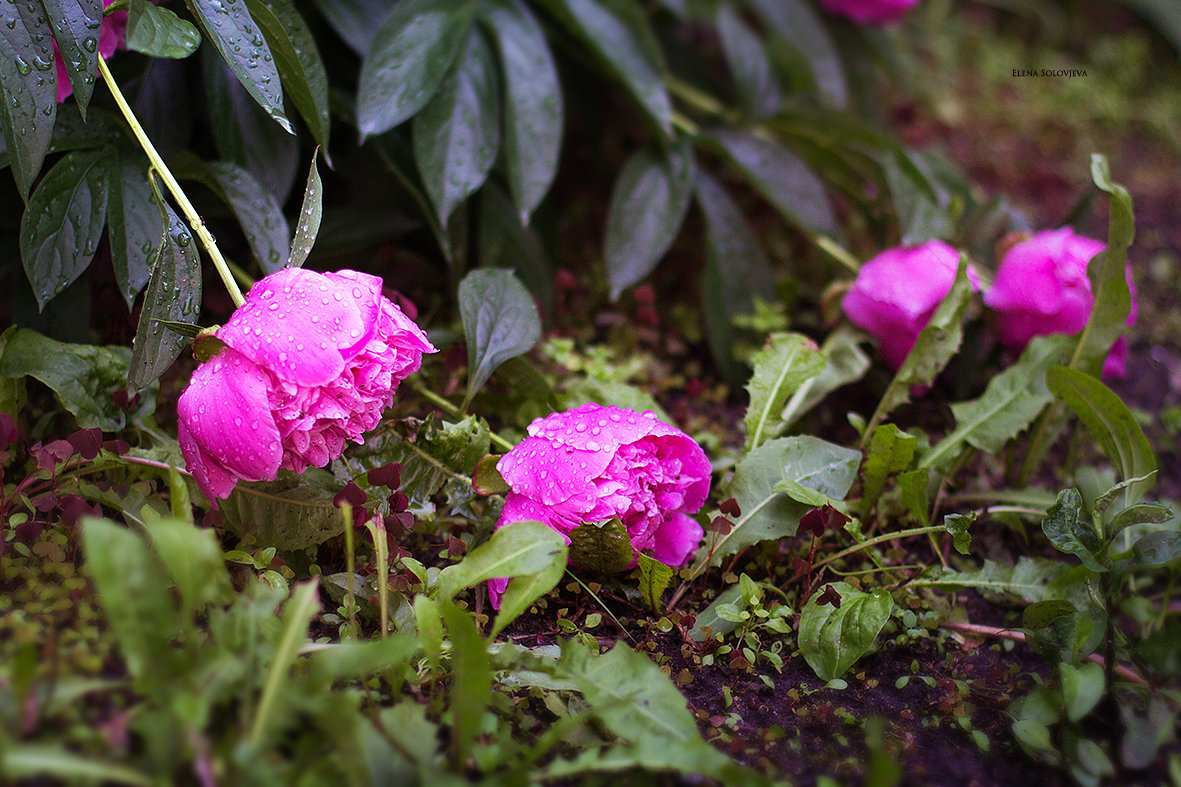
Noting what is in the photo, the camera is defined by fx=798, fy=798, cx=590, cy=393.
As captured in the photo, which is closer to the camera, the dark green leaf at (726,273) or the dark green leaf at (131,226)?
the dark green leaf at (131,226)

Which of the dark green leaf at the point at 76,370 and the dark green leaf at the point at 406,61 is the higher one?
the dark green leaf at the point at 406,61

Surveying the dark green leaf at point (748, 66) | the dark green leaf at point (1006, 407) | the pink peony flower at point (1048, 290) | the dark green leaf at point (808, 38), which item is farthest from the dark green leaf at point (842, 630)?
the dark green leaf at point (808, 38)

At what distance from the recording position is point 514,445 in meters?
0.90

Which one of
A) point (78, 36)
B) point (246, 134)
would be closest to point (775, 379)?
point (246, 134)

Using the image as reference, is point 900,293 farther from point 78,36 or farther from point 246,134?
point 78,36

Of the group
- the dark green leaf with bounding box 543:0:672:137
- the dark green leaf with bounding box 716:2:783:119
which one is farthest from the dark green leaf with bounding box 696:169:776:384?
the dark green leaf with bounding box 716:2:783:119

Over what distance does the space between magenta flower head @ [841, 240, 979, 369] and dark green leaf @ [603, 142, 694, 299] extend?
0.28 metres

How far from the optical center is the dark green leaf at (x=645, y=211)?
1.16 meters

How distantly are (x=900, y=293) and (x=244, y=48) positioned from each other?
32.1 inches

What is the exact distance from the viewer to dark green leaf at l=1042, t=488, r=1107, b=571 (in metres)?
0.76

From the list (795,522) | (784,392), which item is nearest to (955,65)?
(784,392)

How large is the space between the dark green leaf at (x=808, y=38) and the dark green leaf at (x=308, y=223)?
3.70 ft

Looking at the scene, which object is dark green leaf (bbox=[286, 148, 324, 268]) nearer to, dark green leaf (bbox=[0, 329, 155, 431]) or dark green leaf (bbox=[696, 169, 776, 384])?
dark green leaf (bbox=[0, 329, 155, 431])

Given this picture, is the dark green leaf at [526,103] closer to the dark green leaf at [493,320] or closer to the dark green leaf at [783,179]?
the dark green leaf at [493,320]
